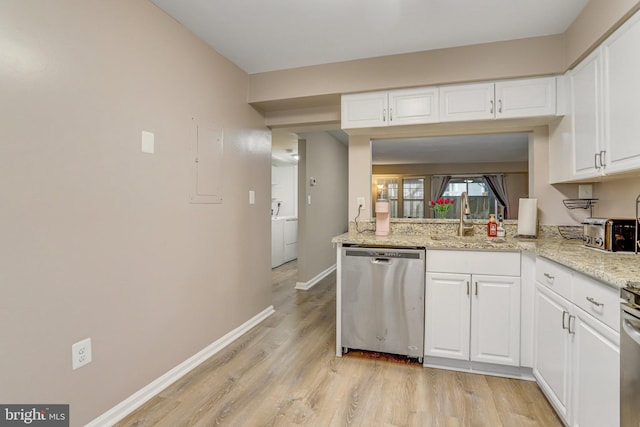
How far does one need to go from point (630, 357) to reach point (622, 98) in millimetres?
1311

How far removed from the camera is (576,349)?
1.50 meters

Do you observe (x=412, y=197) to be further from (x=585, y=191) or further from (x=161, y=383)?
(x=161, y=383)

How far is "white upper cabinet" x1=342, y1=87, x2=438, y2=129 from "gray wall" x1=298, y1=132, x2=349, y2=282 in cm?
175

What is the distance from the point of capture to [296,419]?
67.8 inches

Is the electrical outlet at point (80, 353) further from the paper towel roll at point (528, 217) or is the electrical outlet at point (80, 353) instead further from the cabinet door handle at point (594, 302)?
the paper towel roll at point (528, 217)

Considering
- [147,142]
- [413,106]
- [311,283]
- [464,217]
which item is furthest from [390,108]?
[311,283]

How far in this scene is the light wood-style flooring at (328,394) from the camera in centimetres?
172

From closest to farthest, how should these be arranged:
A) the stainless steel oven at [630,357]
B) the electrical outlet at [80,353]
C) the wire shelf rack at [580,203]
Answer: the stainless steel oven at [630,357], the electrical outlet at [80,353], the wire shelf rack at [580,203]

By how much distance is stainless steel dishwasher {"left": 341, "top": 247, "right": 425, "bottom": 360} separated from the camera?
229cm

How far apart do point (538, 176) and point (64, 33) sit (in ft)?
10.5

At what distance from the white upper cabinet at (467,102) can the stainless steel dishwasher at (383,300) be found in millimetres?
1112

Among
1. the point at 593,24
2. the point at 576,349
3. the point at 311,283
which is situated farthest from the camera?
the point at 311,283

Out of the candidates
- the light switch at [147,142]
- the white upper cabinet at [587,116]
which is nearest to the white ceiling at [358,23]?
the white upper cabinet at [587,116]

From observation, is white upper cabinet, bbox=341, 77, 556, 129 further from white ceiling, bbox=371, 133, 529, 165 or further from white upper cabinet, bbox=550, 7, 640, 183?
white ceiling, bbox=371, 133, 529, 165
